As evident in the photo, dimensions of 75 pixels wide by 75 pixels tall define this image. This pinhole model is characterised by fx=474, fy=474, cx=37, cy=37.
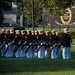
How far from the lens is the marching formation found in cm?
2828

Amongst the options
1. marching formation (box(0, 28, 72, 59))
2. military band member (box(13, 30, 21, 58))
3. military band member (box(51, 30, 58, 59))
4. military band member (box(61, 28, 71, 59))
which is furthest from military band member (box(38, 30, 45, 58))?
military band member (box(61, 28, 71, 59))

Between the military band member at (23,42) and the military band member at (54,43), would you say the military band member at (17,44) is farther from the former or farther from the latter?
the military band member at (54,43)

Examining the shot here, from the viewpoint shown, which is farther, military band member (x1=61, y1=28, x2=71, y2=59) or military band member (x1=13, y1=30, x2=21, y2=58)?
military band member (x1=13, y1=30, x2=21, y2=58)

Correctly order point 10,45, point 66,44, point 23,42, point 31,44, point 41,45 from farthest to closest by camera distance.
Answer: point 10,45 < point 23,42 < point 31,44 < point 41,45 < point 66,44

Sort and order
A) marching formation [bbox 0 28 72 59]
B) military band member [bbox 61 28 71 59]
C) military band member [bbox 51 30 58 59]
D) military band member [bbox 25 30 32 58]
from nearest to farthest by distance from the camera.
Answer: military band member [bbox 61 28 71 59]
military band member [bbox 51 30 58 59]
marching formation [bbox 0 28 72 59]
military band member [bbox 25 30 32 58]

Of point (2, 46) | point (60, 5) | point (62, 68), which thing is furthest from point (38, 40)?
point (60, 5)

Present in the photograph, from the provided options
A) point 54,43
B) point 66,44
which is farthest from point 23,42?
point 66,44

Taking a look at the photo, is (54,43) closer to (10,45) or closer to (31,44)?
(31,44)

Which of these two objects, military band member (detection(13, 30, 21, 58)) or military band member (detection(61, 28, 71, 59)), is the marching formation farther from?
military band member (detection(61, 28, 71, 59))

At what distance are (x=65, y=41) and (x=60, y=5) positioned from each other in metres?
19.4

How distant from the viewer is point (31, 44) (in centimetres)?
2862

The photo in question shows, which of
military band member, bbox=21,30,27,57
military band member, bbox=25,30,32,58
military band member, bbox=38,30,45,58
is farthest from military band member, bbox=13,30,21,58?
military band member, bbox=38,30,45,58

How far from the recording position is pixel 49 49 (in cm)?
2861

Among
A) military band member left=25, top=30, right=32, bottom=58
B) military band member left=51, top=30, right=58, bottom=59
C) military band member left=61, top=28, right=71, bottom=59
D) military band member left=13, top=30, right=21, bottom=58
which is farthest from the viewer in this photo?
military band member left=13, top=30, right=21, bottom=58
